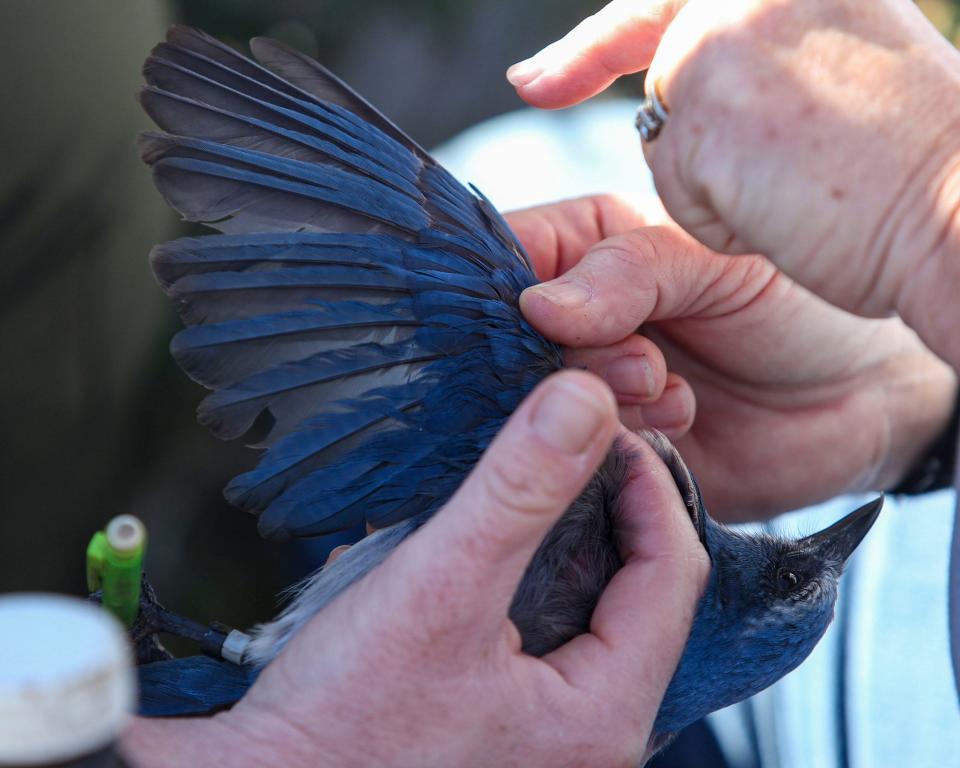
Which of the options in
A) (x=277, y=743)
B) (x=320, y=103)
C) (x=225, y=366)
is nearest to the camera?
(x=277, y=743)

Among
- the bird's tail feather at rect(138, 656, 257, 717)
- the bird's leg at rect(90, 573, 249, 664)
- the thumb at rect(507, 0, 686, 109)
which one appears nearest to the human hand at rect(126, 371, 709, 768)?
the bird's tail feather at rect(138, 656, 257, 717)

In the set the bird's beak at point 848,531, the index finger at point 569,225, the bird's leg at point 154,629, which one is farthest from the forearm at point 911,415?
the bird's leg at point 154,629

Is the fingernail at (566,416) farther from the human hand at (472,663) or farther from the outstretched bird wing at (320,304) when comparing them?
the outstretched bird wing at (320,304)

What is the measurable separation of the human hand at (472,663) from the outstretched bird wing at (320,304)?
0.37 metres

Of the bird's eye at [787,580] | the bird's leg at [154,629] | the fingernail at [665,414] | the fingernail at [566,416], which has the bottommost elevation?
the bird's eye at [787,580]

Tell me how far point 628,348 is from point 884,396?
106 cm

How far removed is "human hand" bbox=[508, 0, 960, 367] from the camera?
138cm

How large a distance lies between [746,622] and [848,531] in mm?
388

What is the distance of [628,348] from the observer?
2098mm

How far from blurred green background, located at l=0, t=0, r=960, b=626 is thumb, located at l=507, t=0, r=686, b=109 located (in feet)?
3.95

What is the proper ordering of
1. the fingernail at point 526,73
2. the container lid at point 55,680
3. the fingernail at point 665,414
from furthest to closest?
1. the fingernail at point 665,414
2. the fingernail at point 526,73
3. the container lid at point 55,680

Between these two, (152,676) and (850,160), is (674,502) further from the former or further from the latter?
(152,676)

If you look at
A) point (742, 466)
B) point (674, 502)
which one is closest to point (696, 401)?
point (742, 466)

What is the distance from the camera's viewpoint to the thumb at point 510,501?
1.17 metres
